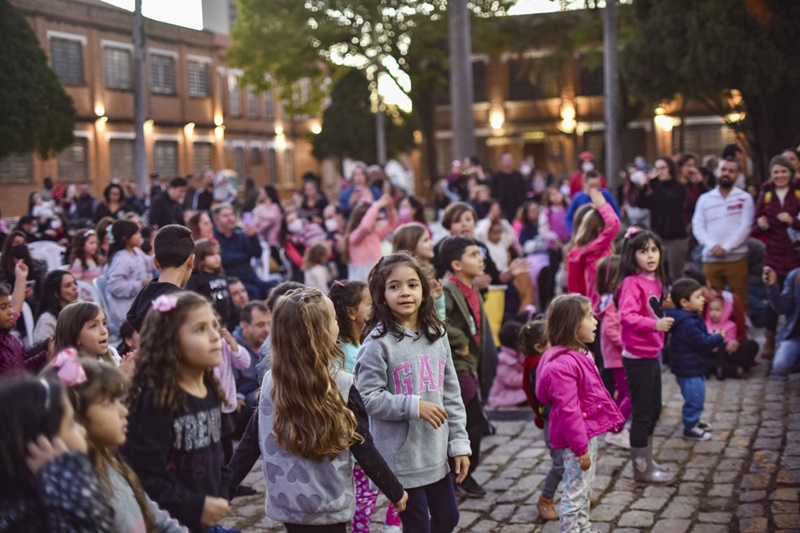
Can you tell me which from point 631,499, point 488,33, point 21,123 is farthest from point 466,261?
point 488,33

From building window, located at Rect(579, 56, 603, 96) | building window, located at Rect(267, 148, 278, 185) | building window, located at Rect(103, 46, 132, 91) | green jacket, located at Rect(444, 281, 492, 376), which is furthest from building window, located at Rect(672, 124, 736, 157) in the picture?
green jacket, located at Rect(444, 281, 492, 376)

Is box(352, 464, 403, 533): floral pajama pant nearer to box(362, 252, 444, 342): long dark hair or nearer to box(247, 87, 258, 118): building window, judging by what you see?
box(362, 252, 444, 342): long dark hair

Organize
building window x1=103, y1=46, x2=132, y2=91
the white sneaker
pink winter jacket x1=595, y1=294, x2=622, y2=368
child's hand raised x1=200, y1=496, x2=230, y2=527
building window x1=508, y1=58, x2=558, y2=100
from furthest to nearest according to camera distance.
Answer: building window x1=508, y1=58, x2=558, y2=100, building window x1=103, y1=46, x2=132, y2=91, the white sneaker, pink winter jacket x1=595, y1=294, x2=622, y2=368, child's hand raised x1=200, y1=496, x2=230, y2=527

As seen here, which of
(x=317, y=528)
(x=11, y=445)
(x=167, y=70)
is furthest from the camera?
(x=167, y=70)

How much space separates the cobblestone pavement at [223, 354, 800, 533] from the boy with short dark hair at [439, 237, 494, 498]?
0.44 metres

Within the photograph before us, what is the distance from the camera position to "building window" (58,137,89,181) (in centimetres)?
1278

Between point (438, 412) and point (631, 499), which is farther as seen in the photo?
point (631, 499)

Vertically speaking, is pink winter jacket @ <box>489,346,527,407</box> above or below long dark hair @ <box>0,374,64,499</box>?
below

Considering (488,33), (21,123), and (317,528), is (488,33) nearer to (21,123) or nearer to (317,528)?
(21,123)

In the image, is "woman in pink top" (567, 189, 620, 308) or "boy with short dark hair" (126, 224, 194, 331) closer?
"boy with short dark hair" (126, 224, 194, 331)

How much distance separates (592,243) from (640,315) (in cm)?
163

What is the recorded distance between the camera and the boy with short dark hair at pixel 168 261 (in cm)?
560

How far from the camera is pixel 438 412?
482cm

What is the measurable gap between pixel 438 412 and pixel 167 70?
10.1m
